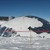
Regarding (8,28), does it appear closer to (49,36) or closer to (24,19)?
(24,19)

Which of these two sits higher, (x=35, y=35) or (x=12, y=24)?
(x=12, y=24)

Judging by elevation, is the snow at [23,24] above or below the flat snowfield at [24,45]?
above

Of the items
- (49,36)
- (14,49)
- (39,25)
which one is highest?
(39,25)

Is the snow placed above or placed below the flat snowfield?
above

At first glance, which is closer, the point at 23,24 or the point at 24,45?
the point at 24,45

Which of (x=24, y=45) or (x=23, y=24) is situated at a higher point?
(x=23, y=24)

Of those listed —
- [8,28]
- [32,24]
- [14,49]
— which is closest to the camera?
[14,49]

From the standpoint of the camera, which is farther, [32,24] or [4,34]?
[4,34]

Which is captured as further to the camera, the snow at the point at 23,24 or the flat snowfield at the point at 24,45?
the snow at the point at 23,24

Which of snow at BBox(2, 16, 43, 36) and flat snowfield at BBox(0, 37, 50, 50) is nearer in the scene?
flat snowfield at BBox(0, 37, 50, 50)

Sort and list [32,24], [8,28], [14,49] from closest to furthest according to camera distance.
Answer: [14,49] → [32,24] → [8,28]

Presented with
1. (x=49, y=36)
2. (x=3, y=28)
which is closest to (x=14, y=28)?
(x=3, y=28)
